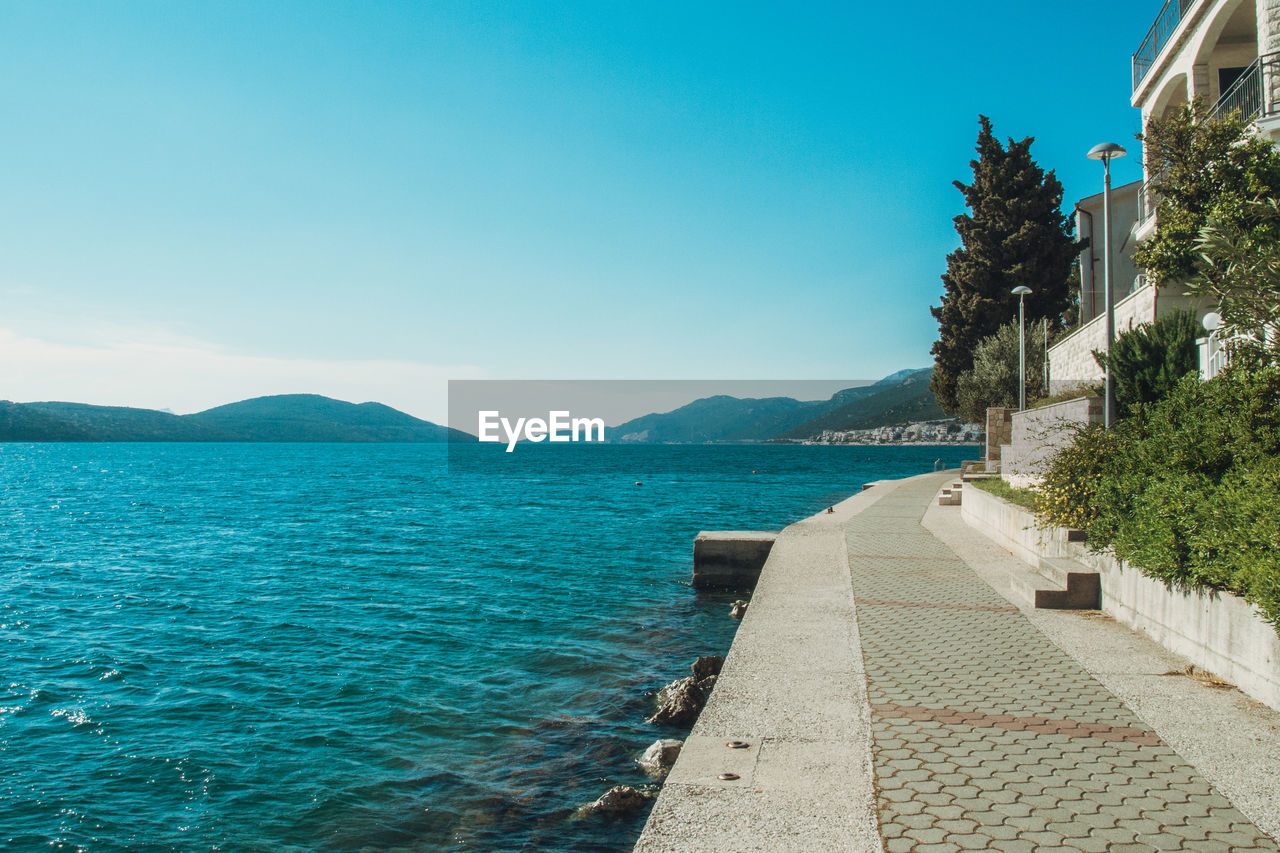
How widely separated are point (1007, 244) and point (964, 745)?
3383 cm

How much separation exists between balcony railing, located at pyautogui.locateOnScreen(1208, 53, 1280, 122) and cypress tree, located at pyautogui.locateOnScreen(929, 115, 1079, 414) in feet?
52.7

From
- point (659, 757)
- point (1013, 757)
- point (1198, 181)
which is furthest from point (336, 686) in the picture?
point (1198, 181)

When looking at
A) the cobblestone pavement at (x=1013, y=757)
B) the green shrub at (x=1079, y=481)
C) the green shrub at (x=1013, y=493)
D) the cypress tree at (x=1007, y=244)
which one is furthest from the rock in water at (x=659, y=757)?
the cypress tree at (x=1007, y=244)

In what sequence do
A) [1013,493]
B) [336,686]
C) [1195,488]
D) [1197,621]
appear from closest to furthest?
[1197,621], [1195,488], [336,686], [1013,493]

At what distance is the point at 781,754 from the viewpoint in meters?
5.38

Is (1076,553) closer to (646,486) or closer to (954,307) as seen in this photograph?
(954,307)

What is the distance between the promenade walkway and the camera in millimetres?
4234

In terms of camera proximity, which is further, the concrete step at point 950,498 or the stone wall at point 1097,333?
the concrete step at point 950,498

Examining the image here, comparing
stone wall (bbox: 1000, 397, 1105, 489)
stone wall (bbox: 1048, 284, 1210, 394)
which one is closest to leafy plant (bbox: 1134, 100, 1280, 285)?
stone wall (bbox: 1048, 284, 1210, 394)

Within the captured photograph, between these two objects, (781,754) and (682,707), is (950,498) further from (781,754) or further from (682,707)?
(781,754)

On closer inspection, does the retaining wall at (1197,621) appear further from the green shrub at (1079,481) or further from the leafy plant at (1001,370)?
the leafy plant at (1001,370)

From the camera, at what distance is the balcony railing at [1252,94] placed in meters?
16.0

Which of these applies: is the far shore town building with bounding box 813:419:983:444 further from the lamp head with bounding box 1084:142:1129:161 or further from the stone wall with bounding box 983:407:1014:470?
the lamp head with bounding box 1084:142:1129:161

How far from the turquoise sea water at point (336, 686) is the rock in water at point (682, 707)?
0.37 metres
